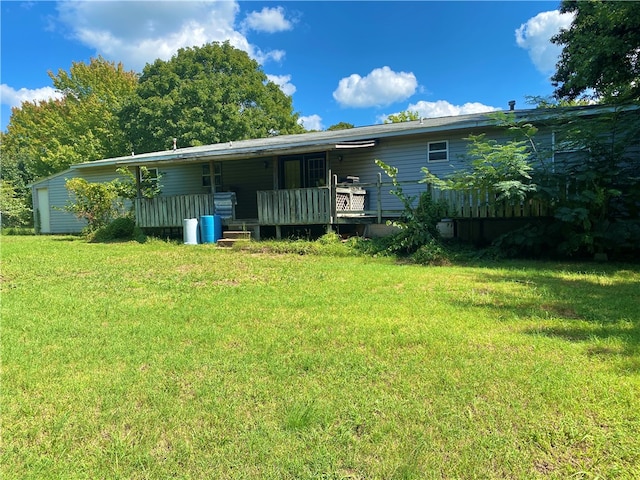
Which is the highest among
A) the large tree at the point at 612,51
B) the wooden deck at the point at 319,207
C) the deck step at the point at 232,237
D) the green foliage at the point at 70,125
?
the green foliage at the point at 70,125

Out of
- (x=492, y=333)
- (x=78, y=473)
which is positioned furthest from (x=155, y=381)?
(x=492, y=333)

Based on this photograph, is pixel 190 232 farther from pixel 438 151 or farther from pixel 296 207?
pixel 438 151

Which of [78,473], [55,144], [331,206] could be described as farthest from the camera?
[55,144]

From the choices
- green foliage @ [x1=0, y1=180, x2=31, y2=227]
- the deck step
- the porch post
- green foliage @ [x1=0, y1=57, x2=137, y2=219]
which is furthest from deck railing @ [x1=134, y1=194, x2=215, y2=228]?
green foliage @ [x1=0, y1=57, x2=137, y2=219]

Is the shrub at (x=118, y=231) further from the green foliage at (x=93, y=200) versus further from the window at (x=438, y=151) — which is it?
the window at (x=438, y=151)

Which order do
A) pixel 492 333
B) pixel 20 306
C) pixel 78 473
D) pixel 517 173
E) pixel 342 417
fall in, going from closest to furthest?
pixel 78 473 < pixel 342 417 < pixel 492 333 < pixel 20 306 < pixel 517 173

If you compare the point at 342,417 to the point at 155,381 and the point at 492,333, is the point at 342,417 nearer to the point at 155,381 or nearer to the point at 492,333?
the point at 155,381

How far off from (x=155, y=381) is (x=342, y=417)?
145 cm

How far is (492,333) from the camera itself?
3.89 m

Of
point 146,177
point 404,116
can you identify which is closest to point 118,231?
point 146,177

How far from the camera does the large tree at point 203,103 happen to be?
29.0m

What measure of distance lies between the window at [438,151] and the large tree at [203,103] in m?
20.8

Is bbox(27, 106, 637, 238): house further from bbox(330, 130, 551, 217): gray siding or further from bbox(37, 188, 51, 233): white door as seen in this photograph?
bbox(37, 188, 51, 233): white door

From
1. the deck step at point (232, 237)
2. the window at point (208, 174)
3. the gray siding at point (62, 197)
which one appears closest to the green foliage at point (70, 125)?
the gray siding at point (62, 197)
